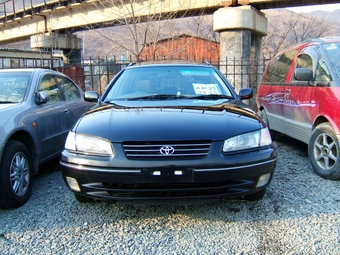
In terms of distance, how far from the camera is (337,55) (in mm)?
4309

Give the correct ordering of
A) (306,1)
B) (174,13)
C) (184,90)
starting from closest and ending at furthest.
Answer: (184,90), (306,1), (174,13)

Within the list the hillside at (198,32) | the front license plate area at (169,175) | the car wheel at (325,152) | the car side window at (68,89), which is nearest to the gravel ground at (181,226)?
the car wheel at (325,152)

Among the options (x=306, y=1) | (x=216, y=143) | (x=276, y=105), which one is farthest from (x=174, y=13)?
(x=216, y=143)

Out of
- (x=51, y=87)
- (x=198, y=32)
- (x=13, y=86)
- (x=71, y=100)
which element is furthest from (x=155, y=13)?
Result: (x=13, y=86)

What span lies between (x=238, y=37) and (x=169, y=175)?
33.9 ft

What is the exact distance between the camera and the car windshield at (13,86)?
3975 millimetres

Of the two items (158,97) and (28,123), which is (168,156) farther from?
(28,123)

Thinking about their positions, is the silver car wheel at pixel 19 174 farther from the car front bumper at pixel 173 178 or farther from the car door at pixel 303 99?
the car door at pixel 303 99

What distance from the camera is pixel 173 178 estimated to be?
254cm

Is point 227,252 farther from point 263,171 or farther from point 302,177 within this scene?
point 302,177

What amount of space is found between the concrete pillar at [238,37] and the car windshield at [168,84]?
A: 7418 millimetres

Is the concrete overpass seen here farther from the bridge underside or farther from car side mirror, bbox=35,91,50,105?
car side mirror, bbox=35,91,50,105

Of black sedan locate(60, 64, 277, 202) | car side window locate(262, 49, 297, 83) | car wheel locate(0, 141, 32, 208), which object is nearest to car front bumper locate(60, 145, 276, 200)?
black sedan locate(60, 64, 277, 202)

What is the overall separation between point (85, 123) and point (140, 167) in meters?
0.81
